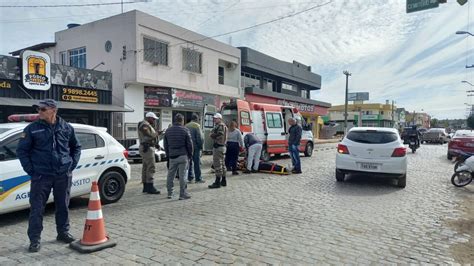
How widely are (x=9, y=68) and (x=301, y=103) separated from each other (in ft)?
92.5

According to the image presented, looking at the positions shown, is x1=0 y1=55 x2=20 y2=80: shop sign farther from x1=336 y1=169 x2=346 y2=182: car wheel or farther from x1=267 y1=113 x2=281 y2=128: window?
x1=336 y1=169 x2=346 y2=182: car wheel

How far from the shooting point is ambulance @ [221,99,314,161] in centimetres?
1309

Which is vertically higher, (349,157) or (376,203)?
(349,157)

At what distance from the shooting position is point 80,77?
17172 millimetres

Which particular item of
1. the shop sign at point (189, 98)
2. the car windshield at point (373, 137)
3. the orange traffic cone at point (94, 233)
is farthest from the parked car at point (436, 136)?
the orange traffic cone at point (94, 233)

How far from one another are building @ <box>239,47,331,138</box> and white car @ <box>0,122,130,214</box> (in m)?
21.6

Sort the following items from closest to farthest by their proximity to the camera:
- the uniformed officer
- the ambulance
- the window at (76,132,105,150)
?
the window at (76,132,105,150), the uniformed officer, the ambulance

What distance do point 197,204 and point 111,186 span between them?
1.75 metres

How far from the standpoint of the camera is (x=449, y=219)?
5992mm

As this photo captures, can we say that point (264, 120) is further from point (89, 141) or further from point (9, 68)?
point (9, 68)

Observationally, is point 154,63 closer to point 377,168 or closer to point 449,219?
point 377,168

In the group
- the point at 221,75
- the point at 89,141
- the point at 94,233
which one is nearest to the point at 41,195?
the point at 94,233

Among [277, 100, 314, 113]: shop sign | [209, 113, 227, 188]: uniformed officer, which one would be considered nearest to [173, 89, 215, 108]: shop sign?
[209, 113, 227, 188]: uniformed officer

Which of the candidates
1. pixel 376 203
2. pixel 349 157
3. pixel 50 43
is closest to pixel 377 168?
pixel 349 157
